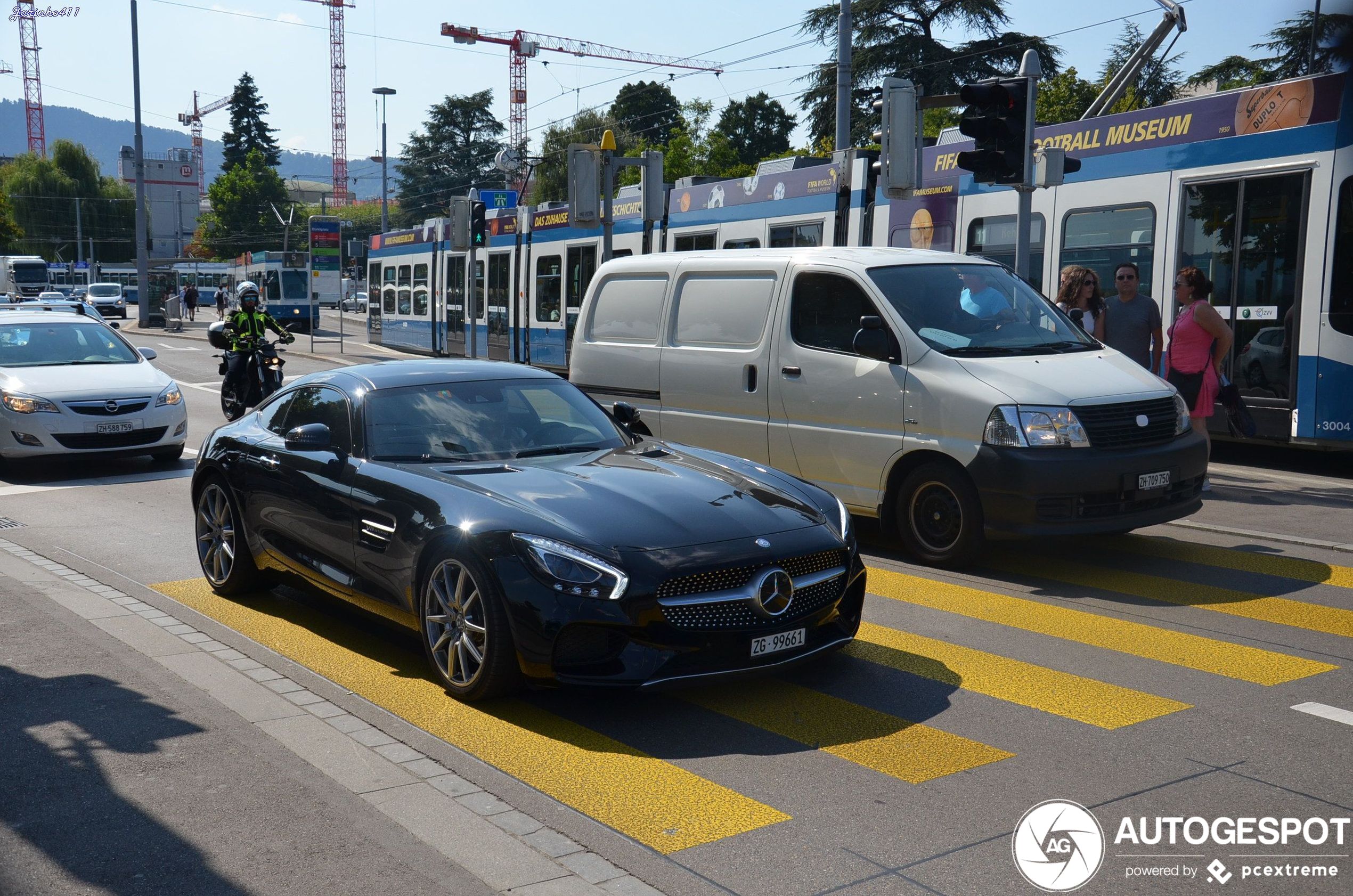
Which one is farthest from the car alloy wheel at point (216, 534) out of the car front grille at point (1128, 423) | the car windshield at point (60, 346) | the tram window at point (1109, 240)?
the tram window at point (1109, 240)

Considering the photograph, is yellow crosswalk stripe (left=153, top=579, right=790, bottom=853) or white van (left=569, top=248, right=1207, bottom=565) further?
white van (left=569, top=248, right=1207, bottom=565)

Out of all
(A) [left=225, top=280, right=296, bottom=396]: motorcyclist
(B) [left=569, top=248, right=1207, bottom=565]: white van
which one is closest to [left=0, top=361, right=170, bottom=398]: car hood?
(A) [left=225, top=280, right=296, bottom=396]: motorcyclist

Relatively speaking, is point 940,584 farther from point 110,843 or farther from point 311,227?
point 311,227

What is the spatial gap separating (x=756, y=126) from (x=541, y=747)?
3101 inches

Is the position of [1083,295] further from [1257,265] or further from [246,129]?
[246,129]

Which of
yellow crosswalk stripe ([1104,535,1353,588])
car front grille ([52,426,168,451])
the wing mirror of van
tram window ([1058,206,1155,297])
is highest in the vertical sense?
tram window ([1058,206,1155,297])

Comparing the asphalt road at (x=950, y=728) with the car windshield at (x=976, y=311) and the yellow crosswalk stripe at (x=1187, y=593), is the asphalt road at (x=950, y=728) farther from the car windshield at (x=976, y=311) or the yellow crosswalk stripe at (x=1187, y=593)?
the car windshield at (x=976, y=311)

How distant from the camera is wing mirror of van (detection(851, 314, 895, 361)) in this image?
8086 millimetres

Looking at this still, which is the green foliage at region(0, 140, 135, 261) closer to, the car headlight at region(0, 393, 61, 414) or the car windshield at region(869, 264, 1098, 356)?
the car headlight at region(0, 393, 61, 414)

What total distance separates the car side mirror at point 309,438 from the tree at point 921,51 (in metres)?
43.8

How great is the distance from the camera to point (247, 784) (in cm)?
437

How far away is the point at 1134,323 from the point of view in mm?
11055

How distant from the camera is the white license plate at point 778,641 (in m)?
5.07

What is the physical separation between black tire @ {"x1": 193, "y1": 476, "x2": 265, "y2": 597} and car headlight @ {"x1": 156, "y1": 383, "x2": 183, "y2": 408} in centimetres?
606
